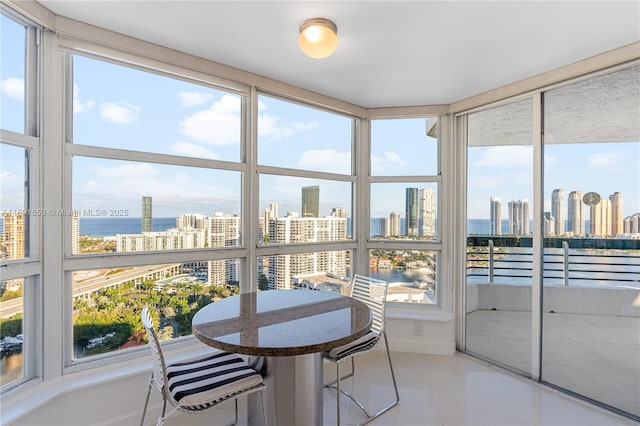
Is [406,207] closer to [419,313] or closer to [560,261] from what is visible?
[419,313]

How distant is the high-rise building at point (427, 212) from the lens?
3240 mm

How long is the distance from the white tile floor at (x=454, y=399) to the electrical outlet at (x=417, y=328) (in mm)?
255

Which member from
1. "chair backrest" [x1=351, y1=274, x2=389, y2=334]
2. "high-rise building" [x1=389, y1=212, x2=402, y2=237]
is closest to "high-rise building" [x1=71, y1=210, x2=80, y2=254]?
"chair backrest" [x1=351, y1=274, x2=389, y2=334]

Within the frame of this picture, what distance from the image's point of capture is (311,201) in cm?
303

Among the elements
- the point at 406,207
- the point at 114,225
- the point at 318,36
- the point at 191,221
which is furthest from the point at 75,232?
the point at 406,207

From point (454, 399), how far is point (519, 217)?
1.62m

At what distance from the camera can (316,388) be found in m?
1.70

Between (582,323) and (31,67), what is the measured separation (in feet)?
13.6

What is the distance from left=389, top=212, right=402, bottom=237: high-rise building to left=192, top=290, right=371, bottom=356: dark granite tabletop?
1.38 metres

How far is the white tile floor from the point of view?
6.77ft

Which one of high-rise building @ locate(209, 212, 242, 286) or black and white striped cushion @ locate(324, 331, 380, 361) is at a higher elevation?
high-rise building @ locate(209, 212, 242, 286)

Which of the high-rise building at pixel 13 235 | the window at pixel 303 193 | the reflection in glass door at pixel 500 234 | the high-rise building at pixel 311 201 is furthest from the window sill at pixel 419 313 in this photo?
the high-rise building at pixel 13 235

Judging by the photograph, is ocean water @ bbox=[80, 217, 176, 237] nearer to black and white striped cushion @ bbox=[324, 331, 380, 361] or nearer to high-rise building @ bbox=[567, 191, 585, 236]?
black and white striped cushion @ bbox=[324, 331, 380, 361]

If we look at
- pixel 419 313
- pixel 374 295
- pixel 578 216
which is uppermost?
pixel 578 216
